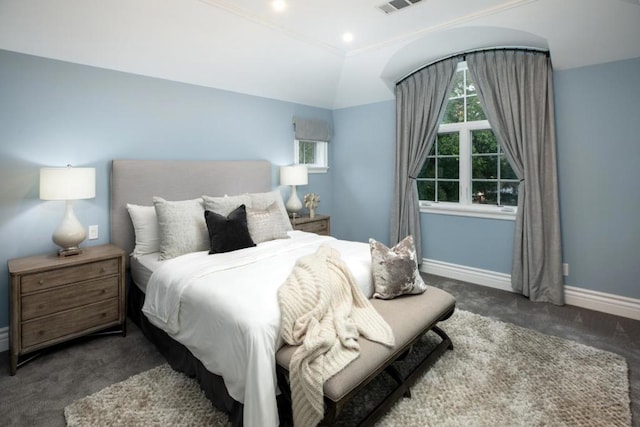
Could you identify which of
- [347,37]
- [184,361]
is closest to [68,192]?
[184,361]

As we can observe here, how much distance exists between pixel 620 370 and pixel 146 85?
14.1 feet

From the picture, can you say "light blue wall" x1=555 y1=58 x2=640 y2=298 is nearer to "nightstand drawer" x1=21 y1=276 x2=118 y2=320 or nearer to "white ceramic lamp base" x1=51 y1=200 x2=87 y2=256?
"nightstand drawer" x1=21 y1=276 x2=118 y2=320

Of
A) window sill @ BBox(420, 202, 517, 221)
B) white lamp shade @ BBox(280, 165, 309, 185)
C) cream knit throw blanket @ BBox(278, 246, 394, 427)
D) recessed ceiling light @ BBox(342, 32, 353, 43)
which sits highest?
recessed ceiling light @ BBox(342, 32, 353, 43)

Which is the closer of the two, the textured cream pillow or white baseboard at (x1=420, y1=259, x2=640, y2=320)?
the textured cream pillow

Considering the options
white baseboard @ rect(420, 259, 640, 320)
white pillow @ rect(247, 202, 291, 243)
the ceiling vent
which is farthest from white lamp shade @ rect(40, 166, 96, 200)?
white baseboard @ rect(420, 259, 640, 320)

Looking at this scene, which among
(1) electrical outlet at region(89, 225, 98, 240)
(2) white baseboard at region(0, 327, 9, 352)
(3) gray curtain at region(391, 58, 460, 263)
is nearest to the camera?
(2) white baseboard at region(0, 327, 9, 352)

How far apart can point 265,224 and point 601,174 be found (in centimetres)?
308

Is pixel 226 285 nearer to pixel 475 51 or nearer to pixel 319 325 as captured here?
pixel 319 325

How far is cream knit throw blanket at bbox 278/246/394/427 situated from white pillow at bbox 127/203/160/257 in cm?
147

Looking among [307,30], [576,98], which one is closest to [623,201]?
[576,98]

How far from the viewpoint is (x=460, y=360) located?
233 cm

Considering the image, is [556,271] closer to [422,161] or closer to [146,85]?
[422,161]

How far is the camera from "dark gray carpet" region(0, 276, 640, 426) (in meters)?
1.94

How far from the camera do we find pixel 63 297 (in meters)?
2.40
